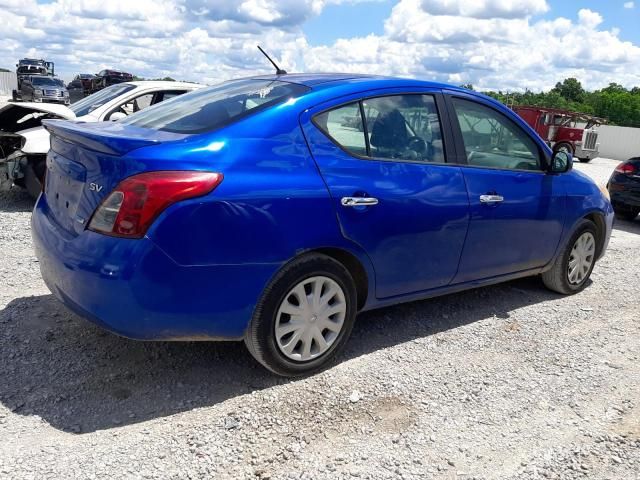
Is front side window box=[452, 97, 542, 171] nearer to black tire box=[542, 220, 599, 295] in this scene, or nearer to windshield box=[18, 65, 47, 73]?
black tire box=[542, 220, 599, 295]

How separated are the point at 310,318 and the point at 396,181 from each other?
3.20ft

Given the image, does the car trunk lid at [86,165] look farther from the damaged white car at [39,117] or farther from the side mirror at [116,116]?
the side mirror at [116,116]

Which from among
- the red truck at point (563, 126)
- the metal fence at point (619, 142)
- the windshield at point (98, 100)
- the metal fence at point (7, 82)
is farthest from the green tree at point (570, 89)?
the windshield at point (98, 100)

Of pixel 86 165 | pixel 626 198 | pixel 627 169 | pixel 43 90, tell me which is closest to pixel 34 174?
pixel 86 165

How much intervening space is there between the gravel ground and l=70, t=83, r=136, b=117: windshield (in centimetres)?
416

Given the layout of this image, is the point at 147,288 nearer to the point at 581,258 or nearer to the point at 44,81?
the point at 581,258

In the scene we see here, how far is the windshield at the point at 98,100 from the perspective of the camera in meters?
8.15

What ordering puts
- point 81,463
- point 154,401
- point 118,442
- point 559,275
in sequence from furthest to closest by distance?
1. point 559,275
2. point 154,401
3. point 118,442
4. point 81,463

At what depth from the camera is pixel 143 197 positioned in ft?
9.20

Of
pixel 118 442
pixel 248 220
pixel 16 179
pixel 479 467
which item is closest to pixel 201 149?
pixel 248 220

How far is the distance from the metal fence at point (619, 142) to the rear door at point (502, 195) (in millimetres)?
31067

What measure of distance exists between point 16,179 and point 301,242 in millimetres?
5543

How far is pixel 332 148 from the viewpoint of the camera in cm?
343

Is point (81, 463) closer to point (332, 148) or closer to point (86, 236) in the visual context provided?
point (86, 236)
